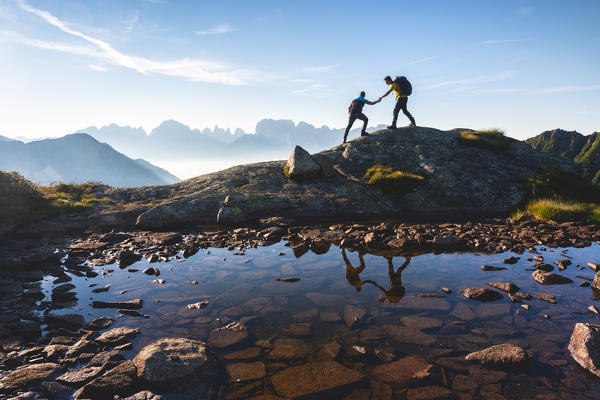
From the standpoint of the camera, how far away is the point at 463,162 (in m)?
22.4

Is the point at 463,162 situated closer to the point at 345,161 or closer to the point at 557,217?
the point at 557,217

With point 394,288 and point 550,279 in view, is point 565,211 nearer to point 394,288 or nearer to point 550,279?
point 550,279

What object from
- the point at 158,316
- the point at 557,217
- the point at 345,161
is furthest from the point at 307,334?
the point at 345,161

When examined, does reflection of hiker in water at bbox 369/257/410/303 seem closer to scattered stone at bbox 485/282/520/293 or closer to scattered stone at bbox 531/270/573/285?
scattered stone at bbox 485/282/520/293

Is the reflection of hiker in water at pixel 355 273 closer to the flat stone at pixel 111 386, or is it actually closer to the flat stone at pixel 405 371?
the flat stone at pixel 405 371

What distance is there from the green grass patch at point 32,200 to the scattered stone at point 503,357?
67.6 ft

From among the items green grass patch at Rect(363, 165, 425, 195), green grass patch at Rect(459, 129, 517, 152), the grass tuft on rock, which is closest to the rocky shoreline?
the grass tuft on rock

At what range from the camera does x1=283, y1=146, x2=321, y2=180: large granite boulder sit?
850 inches

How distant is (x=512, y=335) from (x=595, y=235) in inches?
472

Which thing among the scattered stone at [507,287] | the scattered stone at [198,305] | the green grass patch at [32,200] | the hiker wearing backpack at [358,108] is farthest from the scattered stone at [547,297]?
the green grass patch at [32,200]

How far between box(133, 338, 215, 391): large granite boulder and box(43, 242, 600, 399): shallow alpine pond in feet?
0.94

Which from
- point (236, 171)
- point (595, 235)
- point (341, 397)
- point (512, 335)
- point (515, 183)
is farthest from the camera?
point (236, 171)

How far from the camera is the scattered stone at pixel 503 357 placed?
4.80 m

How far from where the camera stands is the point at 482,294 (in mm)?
7297
